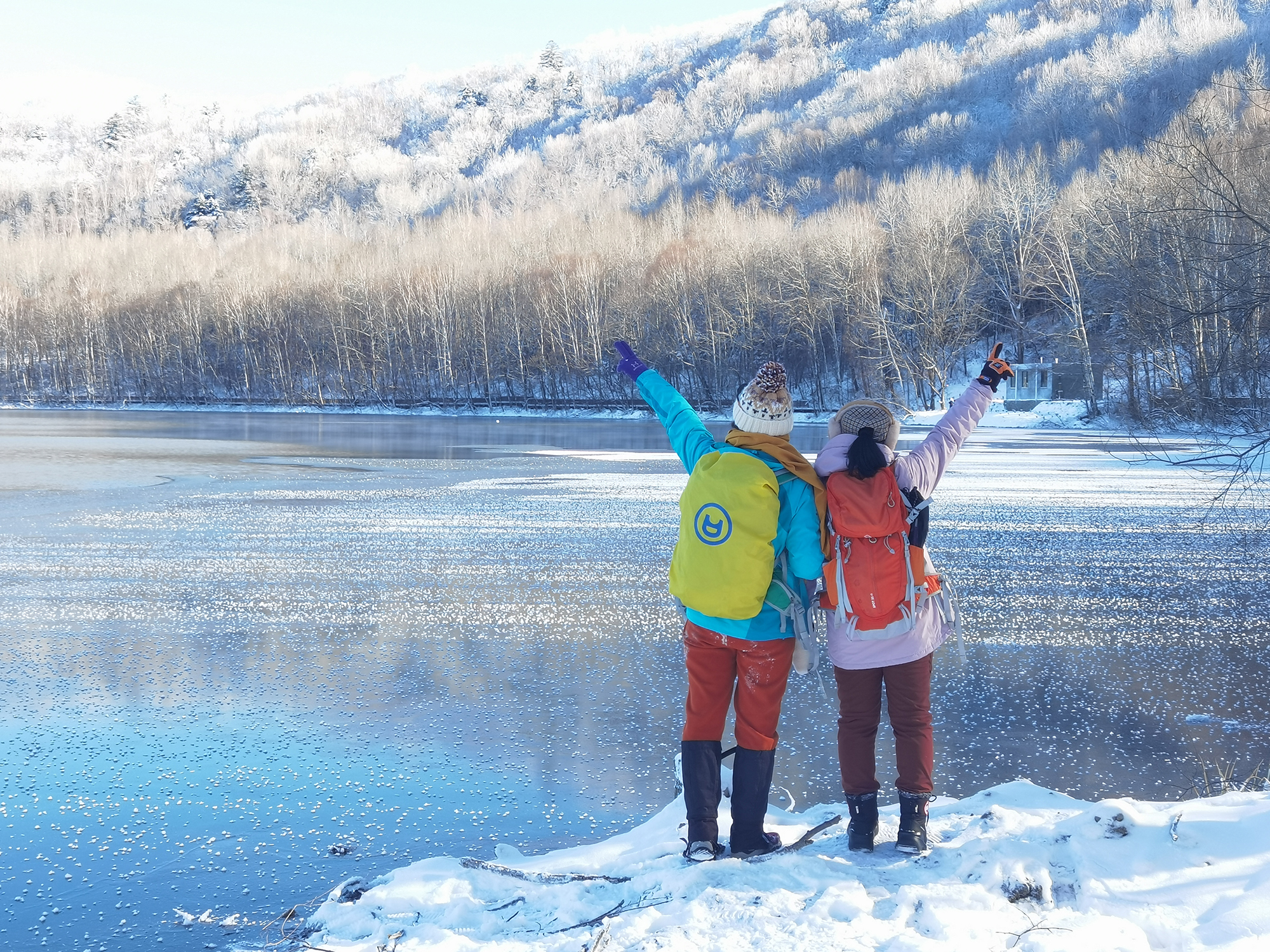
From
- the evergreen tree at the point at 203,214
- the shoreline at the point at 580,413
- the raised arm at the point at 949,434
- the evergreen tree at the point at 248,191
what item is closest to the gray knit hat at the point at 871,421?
the raised arm at the point at 949,434

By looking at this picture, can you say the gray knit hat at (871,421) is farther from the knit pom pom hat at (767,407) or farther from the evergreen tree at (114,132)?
the evergreen tree at (114,132)

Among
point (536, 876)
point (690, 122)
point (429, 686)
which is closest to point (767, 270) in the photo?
point (429, 686)

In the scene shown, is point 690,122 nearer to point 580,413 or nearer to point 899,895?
point 580,413

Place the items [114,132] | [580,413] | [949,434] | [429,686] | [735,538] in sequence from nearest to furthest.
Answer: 1. [735,538]
2. [949,434]
3. [429,686]
4. [580,413]
5. [114,132]

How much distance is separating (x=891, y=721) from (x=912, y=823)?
0.35 metres

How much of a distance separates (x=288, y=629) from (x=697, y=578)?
5.22 m

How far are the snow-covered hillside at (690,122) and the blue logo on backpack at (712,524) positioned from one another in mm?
49102

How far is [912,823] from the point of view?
3.56 meters

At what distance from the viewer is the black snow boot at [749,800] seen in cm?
356

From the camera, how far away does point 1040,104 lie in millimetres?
85938

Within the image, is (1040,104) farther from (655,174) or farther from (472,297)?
(472,297)

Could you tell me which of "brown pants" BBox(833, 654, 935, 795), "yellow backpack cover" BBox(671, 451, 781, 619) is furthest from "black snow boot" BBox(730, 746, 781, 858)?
"yellow backpack cover" BBox(671, 451, 781, 619)

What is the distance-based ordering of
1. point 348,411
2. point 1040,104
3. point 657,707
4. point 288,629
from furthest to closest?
1. point 1040,104
2. point 348,411
3. point 288,629
4. point 657,707

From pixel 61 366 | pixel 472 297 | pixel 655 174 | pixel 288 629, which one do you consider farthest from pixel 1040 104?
pixel 288 629
